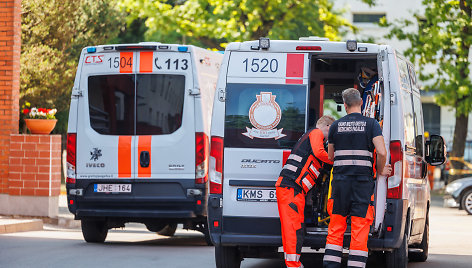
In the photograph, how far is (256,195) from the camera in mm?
9742

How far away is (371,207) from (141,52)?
16.9 ft

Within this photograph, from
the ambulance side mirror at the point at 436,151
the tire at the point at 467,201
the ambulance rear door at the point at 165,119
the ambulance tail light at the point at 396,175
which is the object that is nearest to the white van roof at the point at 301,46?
the ambulance tail light at the point at 396,175

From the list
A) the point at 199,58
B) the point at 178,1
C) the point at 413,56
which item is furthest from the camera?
the point at 178,1

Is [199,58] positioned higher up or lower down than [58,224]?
higher up

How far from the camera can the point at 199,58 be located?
44.0 ft

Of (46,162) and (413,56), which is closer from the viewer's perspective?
(46,162)

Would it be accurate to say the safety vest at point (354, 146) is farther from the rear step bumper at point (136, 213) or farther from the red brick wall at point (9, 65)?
the red brick wall at point (9, 65)

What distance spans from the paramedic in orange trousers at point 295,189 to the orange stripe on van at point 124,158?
13.6ft

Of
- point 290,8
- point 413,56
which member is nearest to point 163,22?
point 290,8

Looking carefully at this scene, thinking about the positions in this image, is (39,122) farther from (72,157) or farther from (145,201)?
(145,201)

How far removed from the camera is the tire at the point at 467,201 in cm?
2373

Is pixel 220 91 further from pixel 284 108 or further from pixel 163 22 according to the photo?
pixel 163 22

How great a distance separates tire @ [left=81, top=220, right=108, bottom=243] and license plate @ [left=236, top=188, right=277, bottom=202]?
15.3 ft

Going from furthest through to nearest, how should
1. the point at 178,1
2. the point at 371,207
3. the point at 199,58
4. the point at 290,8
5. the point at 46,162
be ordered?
1. the point at 178,1
2. the point at 290,8
3. the point at 46,162
4. the point at 199,58
5. the point at 371,207
